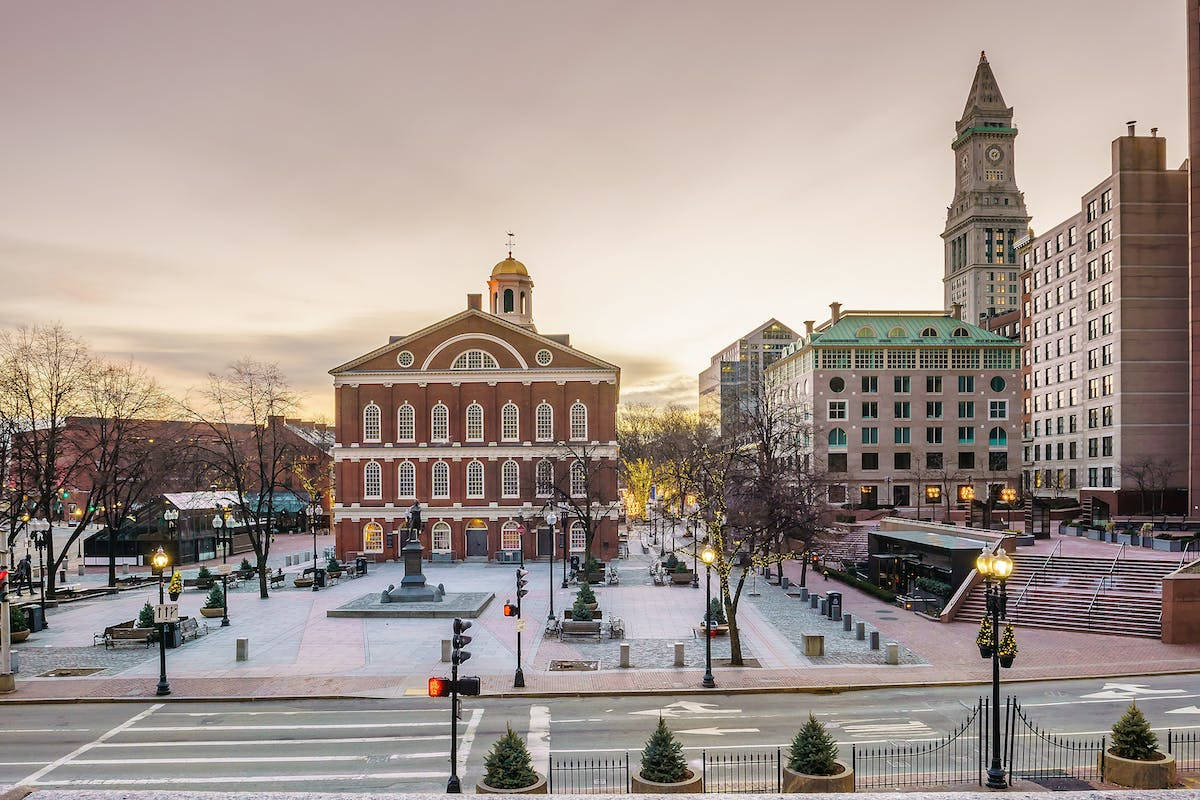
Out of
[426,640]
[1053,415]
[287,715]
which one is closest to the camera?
[287,715]

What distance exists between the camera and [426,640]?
30516 mm

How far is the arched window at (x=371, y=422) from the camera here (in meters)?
58.9

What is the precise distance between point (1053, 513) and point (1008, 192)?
128243mm

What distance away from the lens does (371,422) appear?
5897 centimetres

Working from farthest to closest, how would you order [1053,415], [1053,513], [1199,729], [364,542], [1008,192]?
[1008,192] < [1053,415] < [1053,513] < [364,542] < [1199,729]

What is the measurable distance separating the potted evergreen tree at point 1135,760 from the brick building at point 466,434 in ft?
143

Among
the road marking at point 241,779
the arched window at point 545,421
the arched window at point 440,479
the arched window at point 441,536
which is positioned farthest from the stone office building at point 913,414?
the road marking at point 241,779

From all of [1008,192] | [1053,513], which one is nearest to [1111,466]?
[1053,513]

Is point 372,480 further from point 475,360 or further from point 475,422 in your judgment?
point 475,360

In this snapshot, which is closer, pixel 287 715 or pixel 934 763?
pixel 934 763

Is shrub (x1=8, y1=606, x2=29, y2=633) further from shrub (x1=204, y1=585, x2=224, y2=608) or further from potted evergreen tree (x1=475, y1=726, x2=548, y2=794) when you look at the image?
potted evergreen tree (x1=475, y1=726, x2=548, y2=794)

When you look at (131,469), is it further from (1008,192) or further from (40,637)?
(1008,192)

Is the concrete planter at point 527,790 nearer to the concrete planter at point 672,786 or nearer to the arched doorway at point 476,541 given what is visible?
the concrete planter at point 672,786

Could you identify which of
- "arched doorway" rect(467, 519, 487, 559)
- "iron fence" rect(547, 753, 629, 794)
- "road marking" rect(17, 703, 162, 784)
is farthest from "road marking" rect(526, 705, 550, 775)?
"arched doorway" rect(467, 519, 487, 559)
